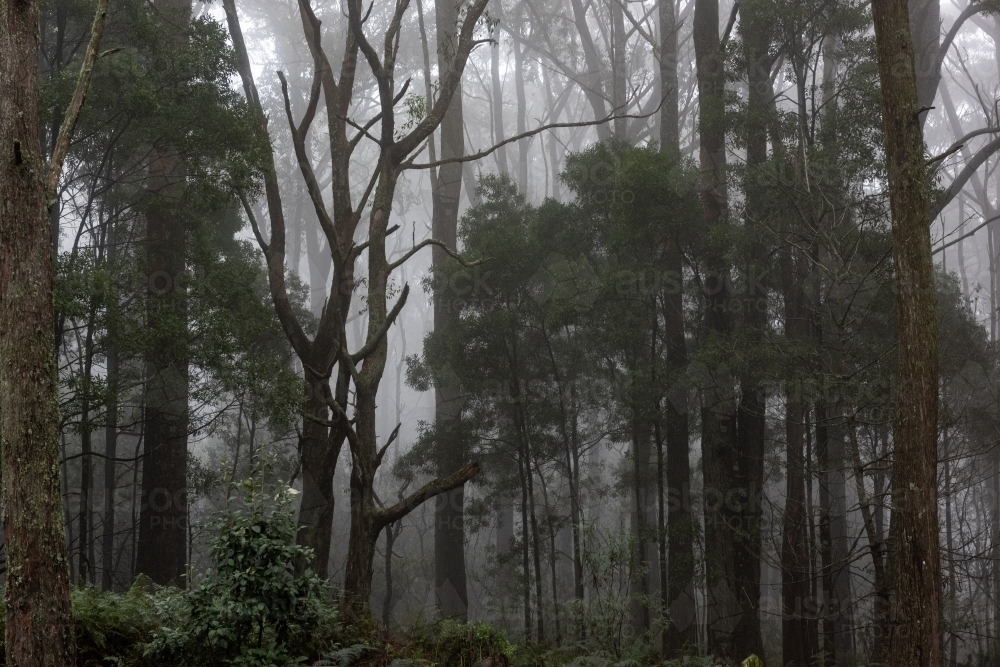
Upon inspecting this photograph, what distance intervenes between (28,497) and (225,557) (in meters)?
1.18

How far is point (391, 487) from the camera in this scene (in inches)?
1168

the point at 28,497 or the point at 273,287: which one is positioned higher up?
the point at 273,287

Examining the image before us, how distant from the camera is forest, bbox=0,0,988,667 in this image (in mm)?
5379

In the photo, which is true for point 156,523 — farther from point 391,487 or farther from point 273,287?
point 391,487

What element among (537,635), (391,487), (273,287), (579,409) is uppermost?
(273,287)

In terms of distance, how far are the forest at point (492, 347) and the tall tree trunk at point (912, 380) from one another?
27 millimetres

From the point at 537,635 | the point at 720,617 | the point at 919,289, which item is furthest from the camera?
the point at 537,635

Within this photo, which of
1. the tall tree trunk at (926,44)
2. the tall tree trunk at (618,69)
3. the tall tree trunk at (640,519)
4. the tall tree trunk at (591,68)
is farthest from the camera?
the tall tree trunk at (591,68)

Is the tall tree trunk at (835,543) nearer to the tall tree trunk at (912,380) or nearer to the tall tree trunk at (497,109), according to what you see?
the tall tree trunk at (912,380)

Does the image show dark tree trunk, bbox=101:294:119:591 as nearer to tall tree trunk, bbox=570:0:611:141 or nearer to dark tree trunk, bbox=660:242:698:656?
dark tree trunk, bbox=660:242:698:656

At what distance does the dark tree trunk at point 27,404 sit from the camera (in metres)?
4.91

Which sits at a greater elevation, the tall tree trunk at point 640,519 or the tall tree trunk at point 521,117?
the tall tree trunk at point 521,117

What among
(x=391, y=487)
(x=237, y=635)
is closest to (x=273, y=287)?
(x=237, y=635)

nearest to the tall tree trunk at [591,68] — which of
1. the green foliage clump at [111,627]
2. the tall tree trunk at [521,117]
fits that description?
the tall tree trunk at [521,117]
